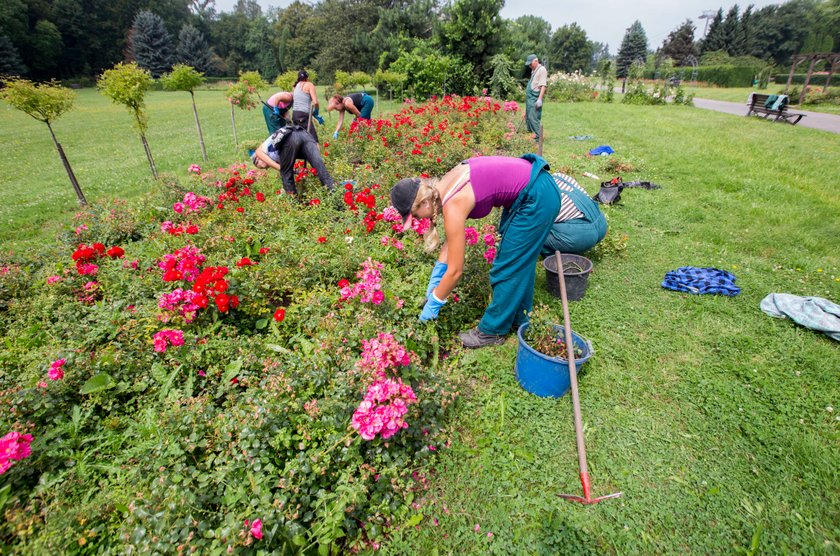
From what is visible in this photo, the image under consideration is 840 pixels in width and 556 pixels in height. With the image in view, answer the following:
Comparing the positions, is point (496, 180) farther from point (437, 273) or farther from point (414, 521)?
point (414, 521)

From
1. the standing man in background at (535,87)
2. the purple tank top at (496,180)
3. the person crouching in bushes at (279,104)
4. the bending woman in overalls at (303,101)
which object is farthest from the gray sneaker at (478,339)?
the standing man in background at (535,87)

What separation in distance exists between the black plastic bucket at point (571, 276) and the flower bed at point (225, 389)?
2.12 feet

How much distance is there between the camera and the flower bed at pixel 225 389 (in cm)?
175

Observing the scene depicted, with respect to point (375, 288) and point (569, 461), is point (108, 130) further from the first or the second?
point (569, 461)

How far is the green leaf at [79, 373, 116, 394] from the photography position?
2.36 metres

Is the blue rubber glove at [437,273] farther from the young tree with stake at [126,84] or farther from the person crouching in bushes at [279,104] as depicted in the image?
the young tree with stake at [126,84]

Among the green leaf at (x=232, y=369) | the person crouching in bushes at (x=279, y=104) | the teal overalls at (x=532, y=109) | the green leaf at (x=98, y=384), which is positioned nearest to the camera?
the green leaf at (x=98, y=384)

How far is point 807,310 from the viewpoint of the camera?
10.5ft

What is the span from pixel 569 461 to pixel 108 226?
511 cm

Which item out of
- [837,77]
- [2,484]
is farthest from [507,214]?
[837,77]

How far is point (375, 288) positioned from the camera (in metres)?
2.72

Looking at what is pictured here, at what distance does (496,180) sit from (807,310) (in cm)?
290

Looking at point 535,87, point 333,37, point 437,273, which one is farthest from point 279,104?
point 333,37

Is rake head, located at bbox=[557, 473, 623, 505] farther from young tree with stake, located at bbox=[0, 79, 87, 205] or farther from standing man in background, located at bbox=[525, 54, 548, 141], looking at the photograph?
standing man in background, located at bbox=[525, 54, 548, 141]
